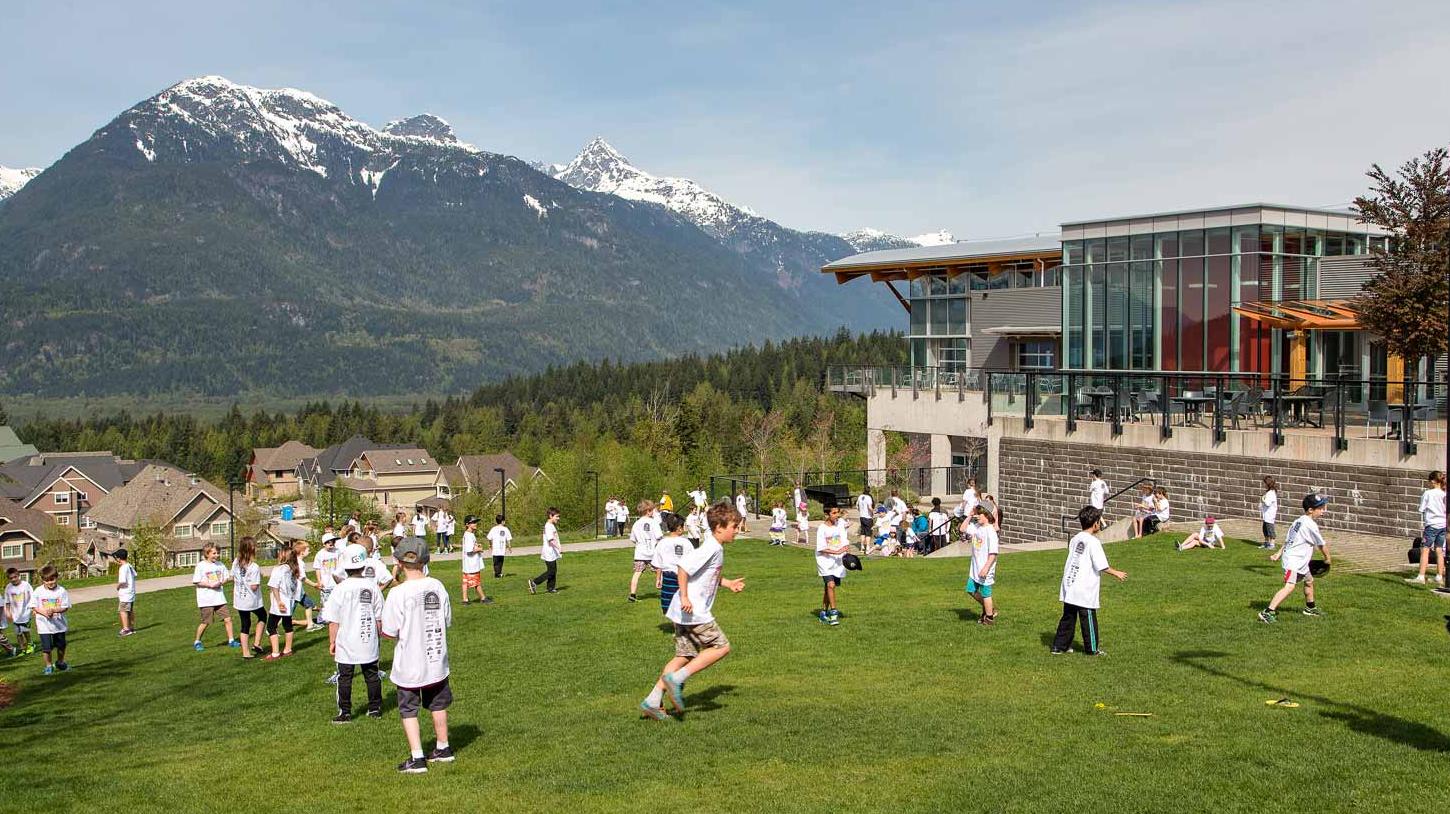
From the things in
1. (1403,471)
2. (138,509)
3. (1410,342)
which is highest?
(1410,342)

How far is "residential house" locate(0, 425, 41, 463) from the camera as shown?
472ft

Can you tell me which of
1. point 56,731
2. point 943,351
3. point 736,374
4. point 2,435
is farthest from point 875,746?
point 2,435

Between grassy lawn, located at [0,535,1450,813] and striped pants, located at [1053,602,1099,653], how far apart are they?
334 millimetres

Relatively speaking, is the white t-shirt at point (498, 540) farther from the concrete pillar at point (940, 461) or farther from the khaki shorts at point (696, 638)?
the concrete pillar at point (940, 461)

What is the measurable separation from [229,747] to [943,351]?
1891 inches

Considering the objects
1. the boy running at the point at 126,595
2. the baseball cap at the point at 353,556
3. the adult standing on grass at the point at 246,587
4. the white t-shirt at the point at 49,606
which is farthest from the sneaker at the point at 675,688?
the boy running at the point at 126,595

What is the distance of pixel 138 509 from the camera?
103 meters

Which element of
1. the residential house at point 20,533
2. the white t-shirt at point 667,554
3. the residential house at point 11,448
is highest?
the white t-shirt at point 667,554

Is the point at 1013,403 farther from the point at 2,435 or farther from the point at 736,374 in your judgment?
the point at 2,435

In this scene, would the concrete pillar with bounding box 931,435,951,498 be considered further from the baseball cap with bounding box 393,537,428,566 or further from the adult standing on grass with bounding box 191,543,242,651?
the baseball cap with bounding box 393,537,428,566

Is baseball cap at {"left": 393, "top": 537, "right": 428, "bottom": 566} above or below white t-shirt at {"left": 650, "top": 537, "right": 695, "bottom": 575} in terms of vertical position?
above

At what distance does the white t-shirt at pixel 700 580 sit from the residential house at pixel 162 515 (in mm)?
95895

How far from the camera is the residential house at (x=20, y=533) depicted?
98000mm

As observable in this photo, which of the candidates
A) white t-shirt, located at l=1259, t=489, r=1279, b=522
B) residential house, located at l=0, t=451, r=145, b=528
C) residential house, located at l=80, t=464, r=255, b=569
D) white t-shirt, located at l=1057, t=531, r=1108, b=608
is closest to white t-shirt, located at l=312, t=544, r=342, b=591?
white t-shirt, located at l=1057, t=531, r=1108, b=608
